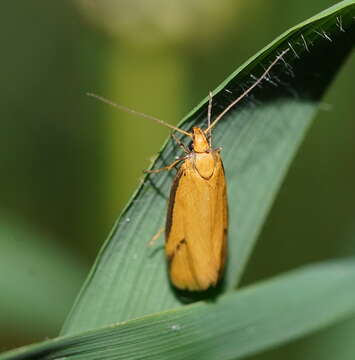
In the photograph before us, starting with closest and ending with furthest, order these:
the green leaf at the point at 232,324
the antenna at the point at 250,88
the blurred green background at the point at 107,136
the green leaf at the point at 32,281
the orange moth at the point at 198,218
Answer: the green leaf at the point at 232,324
the antenna at the point at 250,88
the orange moth at the point at 198,218
the green leaf at the point at 32,281
the blurred green background at the point at 107,136

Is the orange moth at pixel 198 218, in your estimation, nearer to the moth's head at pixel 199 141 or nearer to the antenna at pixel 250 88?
the moth's head at pixel 199 141

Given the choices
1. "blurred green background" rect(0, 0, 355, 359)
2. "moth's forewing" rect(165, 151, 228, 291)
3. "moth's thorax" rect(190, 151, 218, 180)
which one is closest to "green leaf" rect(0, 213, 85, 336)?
"blurred green background" rect(0, 0, 355, 359)

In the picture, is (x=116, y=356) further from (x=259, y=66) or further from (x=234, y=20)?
(x=234, y=20)

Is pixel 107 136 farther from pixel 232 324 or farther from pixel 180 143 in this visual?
pixel 232 324

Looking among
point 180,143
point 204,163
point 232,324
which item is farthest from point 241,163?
point 232,324

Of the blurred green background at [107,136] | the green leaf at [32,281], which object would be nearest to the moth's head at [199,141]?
the blurred green background at [107,136]

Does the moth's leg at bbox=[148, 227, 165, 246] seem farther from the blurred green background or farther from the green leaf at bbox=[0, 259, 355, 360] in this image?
the blurred green background
